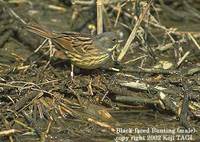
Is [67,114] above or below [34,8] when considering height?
below

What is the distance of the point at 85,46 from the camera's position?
711 centimetres

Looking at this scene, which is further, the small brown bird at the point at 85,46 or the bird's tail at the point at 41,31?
the bird's tail at the point at 41,31

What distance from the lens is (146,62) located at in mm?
7809

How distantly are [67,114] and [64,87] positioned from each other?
14.6 inches

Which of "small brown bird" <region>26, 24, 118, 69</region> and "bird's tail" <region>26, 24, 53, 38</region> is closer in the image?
"small brown bird" <region>26, 24, 118, 69</region>

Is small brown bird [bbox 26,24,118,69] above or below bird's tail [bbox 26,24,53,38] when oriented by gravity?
below

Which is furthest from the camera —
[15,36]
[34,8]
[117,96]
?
[34,8]

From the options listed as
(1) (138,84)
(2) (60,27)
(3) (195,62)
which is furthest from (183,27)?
(1) (138,84)

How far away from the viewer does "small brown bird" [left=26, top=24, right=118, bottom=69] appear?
23.0 ft

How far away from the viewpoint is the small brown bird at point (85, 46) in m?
7.00

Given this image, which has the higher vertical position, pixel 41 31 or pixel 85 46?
pixel 41 31

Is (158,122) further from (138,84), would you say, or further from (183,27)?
(183,27)

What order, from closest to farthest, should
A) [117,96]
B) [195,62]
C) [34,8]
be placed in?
[117,96] < [195,62] < [34,8]

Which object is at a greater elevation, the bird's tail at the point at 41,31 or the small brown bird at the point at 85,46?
the bird's tail at the point at 41,31
